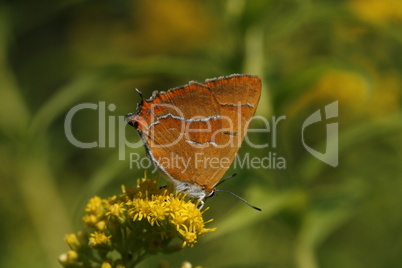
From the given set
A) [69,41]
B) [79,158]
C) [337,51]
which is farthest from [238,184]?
[69,41]

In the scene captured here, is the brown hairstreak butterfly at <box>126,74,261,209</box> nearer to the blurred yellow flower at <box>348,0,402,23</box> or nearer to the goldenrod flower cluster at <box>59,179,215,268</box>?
the goldenrod flower cluster at <box>59,179,215,268</box>

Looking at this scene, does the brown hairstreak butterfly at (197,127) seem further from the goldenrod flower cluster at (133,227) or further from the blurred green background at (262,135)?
the goldenrod flower cluster at (133,227)

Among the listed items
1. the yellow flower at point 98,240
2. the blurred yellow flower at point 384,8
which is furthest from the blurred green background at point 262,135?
the yellow flower at point 98,240

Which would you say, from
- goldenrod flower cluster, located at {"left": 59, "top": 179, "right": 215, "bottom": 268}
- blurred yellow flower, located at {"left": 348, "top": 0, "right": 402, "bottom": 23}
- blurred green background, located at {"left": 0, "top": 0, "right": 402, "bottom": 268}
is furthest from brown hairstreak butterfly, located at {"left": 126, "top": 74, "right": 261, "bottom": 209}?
blurred yellow flower, located at {"left": 348, "top": 0, "right": 402, "bottom": 23}

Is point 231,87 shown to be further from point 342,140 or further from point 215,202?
point 215,202

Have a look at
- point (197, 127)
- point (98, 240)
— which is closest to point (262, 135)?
point (197, 127)

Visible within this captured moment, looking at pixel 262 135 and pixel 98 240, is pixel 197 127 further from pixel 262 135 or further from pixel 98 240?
pixel 98 240
